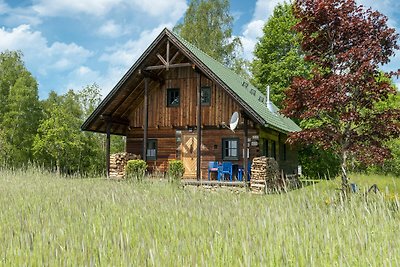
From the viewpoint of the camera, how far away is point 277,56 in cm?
3039

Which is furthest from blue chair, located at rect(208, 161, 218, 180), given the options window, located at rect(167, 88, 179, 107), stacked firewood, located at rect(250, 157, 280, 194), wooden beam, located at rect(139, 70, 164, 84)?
wooden beam, located at rect(139, 70, 164, 84)

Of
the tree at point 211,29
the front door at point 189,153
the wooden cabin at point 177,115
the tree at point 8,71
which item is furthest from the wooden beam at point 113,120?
the tree at point 8,71

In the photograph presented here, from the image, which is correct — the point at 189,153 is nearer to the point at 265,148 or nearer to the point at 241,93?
the point at 265,148

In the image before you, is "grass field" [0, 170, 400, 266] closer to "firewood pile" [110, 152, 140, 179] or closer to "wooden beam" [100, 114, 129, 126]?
"firewood pile" [110, 152, 140, 179]

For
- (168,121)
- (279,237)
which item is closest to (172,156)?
(168,121)

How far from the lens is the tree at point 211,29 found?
3162 centimetres

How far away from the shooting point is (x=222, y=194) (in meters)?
5.45

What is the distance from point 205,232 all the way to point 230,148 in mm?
13809

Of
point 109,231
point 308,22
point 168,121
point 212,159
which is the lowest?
point 109,231

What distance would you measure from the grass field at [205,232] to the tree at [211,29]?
26.6 meters

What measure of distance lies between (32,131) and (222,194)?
1315 inches

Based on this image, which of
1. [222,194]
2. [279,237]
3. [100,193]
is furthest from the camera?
[100,193]

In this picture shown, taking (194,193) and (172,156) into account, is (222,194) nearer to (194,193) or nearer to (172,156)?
(194,193)

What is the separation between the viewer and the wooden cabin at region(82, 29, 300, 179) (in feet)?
55.5
